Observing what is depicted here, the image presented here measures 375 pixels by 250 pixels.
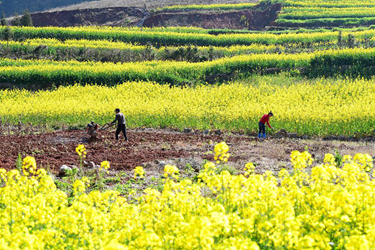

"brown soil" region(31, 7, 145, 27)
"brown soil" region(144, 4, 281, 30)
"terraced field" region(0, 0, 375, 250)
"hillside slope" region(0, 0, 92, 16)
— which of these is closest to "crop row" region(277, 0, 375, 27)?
"brown soil" region(144, 4, 281, 30)

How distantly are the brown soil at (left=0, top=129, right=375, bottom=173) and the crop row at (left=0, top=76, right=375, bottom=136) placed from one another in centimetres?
224

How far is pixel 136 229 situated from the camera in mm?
Answer: 6156

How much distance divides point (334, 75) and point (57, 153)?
23421mm

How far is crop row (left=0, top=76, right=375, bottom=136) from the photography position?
21.6 metres

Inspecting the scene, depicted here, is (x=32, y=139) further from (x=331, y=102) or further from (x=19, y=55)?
(x=19, y=55)

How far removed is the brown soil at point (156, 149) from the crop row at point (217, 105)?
88.0 inches

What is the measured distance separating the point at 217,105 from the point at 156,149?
35.5ft

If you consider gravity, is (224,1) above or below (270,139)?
above

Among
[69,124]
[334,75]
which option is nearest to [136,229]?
[69,124]

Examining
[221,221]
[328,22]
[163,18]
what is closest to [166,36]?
[163,18]

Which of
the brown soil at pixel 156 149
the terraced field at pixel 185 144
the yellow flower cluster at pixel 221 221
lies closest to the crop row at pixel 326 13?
the terraced field at pixel 185 144

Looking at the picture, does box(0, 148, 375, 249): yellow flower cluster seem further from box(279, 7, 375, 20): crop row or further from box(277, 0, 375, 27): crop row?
box(279, 7, 375, 20): crop row

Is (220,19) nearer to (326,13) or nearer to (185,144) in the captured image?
(326,13)

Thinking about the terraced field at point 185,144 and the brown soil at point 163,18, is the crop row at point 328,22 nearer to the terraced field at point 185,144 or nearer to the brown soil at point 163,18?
the brown soil at point 163,18
